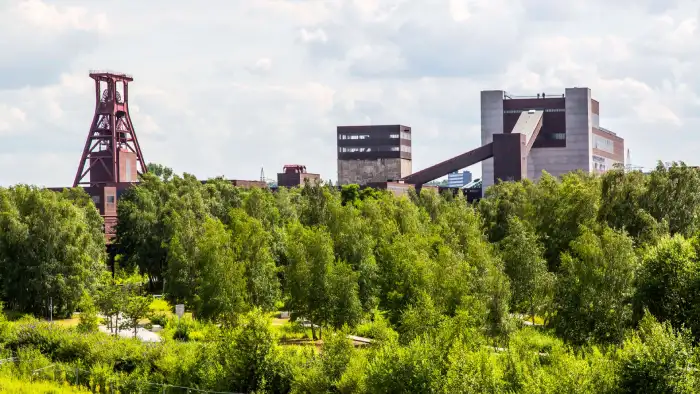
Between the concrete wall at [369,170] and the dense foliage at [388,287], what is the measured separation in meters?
71.3

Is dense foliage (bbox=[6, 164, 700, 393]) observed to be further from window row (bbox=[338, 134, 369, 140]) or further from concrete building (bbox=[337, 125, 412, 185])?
window row (bbox=[338, 134, 369, 140])

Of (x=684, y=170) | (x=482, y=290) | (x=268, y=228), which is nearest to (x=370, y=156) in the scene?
(x=268, y=228)

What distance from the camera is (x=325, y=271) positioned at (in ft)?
213

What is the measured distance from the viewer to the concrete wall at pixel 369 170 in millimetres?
177875

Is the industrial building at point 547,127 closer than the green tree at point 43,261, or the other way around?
the green tree at point 43,261

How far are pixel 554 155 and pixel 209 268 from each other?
108284 mm

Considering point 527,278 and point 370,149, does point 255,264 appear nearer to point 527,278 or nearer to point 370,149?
point 527,278

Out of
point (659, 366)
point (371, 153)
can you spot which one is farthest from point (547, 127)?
point (659, 366)

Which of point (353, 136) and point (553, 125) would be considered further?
point (353, 136)

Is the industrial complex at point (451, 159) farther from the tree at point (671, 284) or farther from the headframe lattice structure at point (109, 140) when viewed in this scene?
the tree at point (671, 284)

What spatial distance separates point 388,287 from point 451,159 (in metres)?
82.7

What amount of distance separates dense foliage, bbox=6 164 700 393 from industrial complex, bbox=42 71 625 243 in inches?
1478

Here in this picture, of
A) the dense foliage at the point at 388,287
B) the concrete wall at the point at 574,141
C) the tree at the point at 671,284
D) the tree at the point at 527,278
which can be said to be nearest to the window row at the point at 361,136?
the concrete wall at the point at 574,141

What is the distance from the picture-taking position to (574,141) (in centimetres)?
16088
